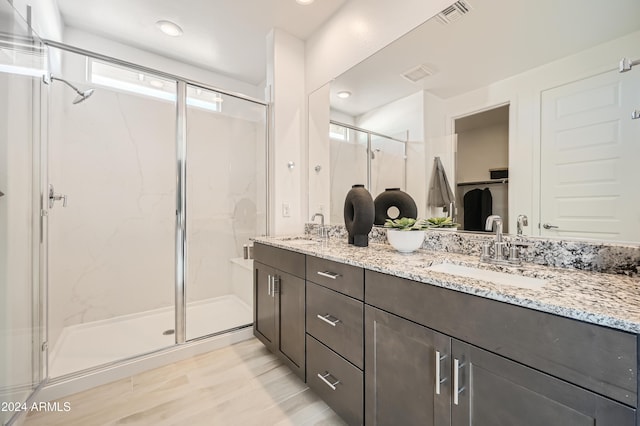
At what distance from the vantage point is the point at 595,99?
1.00 metres

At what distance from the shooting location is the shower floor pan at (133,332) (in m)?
1.82

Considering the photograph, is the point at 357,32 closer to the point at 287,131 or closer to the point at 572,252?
the point at 287,131

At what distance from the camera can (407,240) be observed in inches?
54.4

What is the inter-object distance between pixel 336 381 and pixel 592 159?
1408 mm

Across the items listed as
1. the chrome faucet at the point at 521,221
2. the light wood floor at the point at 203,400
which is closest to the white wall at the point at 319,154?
the light wood floor at the point at 203,400

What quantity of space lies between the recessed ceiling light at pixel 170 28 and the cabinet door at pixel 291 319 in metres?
2.28

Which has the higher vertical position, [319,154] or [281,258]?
[319,154]

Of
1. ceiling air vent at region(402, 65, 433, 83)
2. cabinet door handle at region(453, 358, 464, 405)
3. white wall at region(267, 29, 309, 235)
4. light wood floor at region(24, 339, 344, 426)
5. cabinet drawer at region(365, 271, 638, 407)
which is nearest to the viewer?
cabinet drawer at region(365, 271, 638, 407)

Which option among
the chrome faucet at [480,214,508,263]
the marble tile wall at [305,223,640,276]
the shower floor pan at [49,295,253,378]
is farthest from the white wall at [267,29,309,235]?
the chrome faucet at [480,214,508,263]

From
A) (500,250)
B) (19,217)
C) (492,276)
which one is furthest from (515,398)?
(19,217)

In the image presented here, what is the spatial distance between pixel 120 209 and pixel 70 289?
2.53 ft

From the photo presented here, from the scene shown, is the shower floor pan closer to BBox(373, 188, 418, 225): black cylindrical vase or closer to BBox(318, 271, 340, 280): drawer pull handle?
BBox(318, 271, 340, 280): drawer pull handle

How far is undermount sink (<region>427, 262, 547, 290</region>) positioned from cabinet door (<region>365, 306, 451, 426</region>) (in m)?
0.26

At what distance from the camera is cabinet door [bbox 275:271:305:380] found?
151cm
